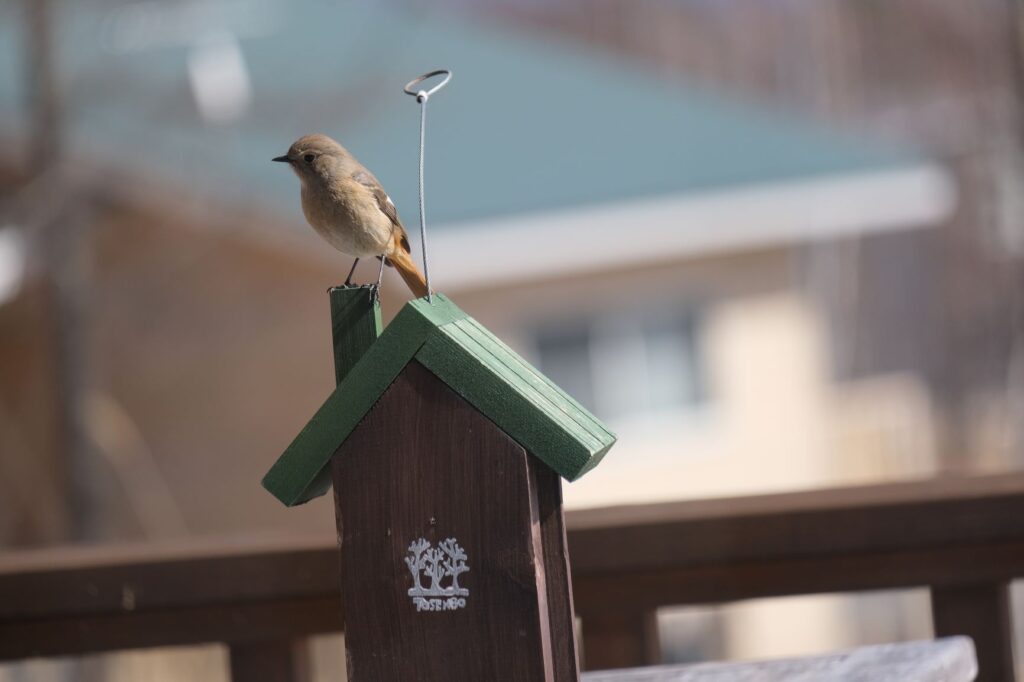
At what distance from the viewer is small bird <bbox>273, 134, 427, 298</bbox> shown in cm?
165

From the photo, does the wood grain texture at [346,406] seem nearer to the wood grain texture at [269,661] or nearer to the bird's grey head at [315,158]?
the bird's grey head at [315,158]

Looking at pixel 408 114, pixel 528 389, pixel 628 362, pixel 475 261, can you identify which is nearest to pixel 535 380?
pixel 528 389

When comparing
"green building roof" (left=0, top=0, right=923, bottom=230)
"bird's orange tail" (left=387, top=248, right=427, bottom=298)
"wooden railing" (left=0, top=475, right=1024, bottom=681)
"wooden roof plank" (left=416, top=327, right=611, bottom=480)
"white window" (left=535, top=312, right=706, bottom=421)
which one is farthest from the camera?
"white window" (left=535, top=312, right=706, bottom=421)

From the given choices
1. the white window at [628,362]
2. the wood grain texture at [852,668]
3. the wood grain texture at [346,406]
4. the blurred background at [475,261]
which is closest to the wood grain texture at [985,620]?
the wood grain texture at [852,668]

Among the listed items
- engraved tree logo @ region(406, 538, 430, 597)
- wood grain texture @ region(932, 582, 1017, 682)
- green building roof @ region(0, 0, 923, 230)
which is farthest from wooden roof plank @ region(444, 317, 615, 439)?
green building roof @ region(0, 0, 923, 230)

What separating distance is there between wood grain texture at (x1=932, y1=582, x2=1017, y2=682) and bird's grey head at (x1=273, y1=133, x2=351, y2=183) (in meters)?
1.11

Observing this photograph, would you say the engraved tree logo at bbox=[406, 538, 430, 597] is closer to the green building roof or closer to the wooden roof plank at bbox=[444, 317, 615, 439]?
the wooden roof plank at bbox=[444, 317, 615, 439]

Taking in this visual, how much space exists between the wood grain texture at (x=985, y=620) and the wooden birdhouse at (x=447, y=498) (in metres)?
0.83

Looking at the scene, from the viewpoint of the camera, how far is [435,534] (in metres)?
1.37

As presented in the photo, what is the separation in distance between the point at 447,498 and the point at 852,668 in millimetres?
602

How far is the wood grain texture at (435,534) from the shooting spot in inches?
52.8

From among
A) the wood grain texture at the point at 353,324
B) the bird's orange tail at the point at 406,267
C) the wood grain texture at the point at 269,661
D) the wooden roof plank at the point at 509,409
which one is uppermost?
the bird's orange tail at the point at 406,267

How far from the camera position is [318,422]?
4.61 ft

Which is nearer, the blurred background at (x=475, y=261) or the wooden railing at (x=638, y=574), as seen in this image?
the wooden railing at (x=638, y=574)
